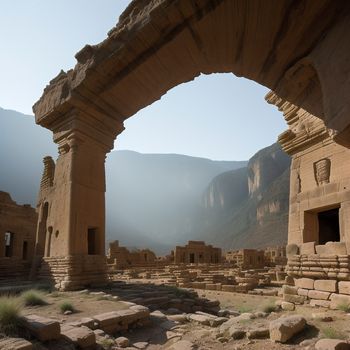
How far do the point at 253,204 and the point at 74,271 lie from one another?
75274 mm

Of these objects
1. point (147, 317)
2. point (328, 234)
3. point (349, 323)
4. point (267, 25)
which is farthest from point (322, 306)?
point (267, 25)

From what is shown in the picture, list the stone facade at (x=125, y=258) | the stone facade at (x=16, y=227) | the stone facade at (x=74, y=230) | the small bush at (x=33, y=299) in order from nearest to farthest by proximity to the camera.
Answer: the small bush at (x=33, y=299) → the stone facade at (x=74, y=230) → the stone facade at (x=16, y=227) → the stone facade at (x=125, y=258)

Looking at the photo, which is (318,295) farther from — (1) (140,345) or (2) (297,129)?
(2) (297,129)

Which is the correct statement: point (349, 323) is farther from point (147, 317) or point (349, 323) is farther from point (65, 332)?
point (65, 332)

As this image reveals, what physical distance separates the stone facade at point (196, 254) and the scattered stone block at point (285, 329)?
102 feet

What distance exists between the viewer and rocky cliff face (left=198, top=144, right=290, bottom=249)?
2566 inches

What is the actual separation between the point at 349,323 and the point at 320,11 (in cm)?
455

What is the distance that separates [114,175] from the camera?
607 ft

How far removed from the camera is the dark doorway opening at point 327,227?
8312mm

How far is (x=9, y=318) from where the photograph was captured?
4340mm

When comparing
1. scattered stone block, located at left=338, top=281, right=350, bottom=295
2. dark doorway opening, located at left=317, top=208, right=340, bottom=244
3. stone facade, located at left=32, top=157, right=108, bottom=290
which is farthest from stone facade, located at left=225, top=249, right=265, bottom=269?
scattered stone block, located at left=338, top=281, right=350, bottom=295

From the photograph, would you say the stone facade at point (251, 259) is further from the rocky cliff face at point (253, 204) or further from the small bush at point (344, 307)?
the small bush at point (344, 307)

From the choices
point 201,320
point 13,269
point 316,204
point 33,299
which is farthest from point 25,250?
point 316,204

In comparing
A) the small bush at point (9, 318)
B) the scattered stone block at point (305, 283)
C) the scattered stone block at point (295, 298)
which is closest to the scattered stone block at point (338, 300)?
the scattered stone block at point (305, 283)
